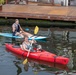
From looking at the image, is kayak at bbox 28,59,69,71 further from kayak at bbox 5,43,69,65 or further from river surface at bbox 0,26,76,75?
kayak at bbox 5,43,69,65

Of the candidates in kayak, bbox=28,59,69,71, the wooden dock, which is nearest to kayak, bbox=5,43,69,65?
kayak, bbox=28,59,69,71

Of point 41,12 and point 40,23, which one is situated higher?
point 41,12

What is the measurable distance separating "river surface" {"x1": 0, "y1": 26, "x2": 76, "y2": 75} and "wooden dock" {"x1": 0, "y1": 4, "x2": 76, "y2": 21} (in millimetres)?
1649

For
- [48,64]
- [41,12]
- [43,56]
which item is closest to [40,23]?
[41,12]

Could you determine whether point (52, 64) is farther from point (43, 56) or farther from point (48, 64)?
point (43, 56)

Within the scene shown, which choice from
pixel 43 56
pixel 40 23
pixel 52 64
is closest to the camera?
pixel 52 64

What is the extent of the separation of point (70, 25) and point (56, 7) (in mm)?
2808

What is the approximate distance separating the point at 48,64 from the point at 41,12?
998 centimetres

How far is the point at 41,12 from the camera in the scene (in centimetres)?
3041

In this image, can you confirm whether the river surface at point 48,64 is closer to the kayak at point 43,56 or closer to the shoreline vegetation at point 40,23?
the kayak at point 43,56

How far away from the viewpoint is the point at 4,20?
30.7m

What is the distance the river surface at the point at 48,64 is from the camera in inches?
782

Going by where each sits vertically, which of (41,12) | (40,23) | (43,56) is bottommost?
(40,23)

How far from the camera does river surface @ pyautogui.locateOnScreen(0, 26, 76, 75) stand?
1988 centimetres
